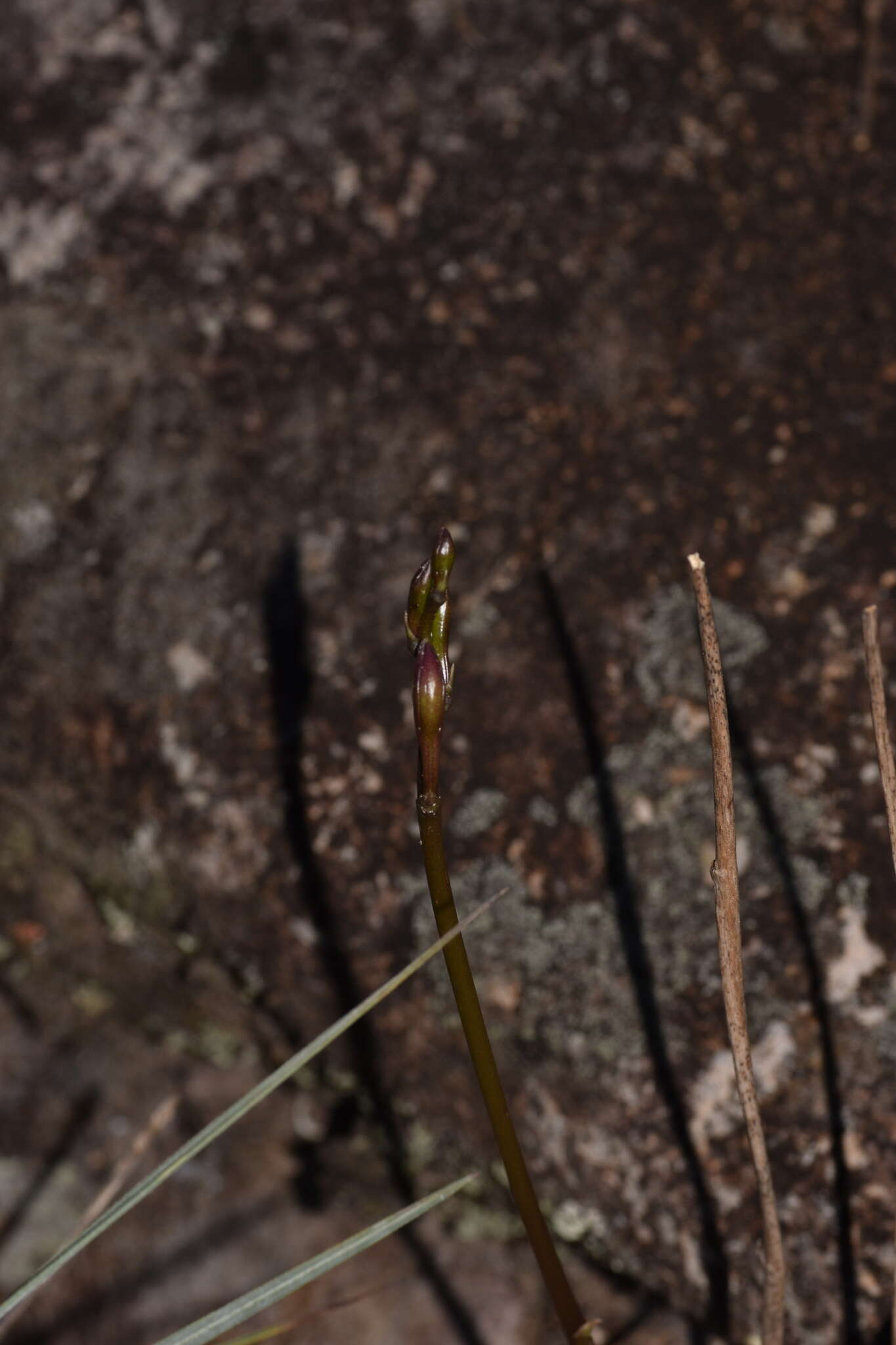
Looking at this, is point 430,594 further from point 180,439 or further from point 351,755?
point 180,439

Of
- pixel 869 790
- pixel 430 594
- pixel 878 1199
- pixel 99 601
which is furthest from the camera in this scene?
pixel 99 601

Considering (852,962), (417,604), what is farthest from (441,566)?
(852,962)

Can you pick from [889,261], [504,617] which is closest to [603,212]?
[889,261]

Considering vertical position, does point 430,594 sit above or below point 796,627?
above

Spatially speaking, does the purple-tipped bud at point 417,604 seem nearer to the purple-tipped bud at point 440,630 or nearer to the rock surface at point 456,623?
the purple-tipped bud at point 440,630

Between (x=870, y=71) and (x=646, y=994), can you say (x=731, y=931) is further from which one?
(x=870, y=71)

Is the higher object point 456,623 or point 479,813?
point 456,623
